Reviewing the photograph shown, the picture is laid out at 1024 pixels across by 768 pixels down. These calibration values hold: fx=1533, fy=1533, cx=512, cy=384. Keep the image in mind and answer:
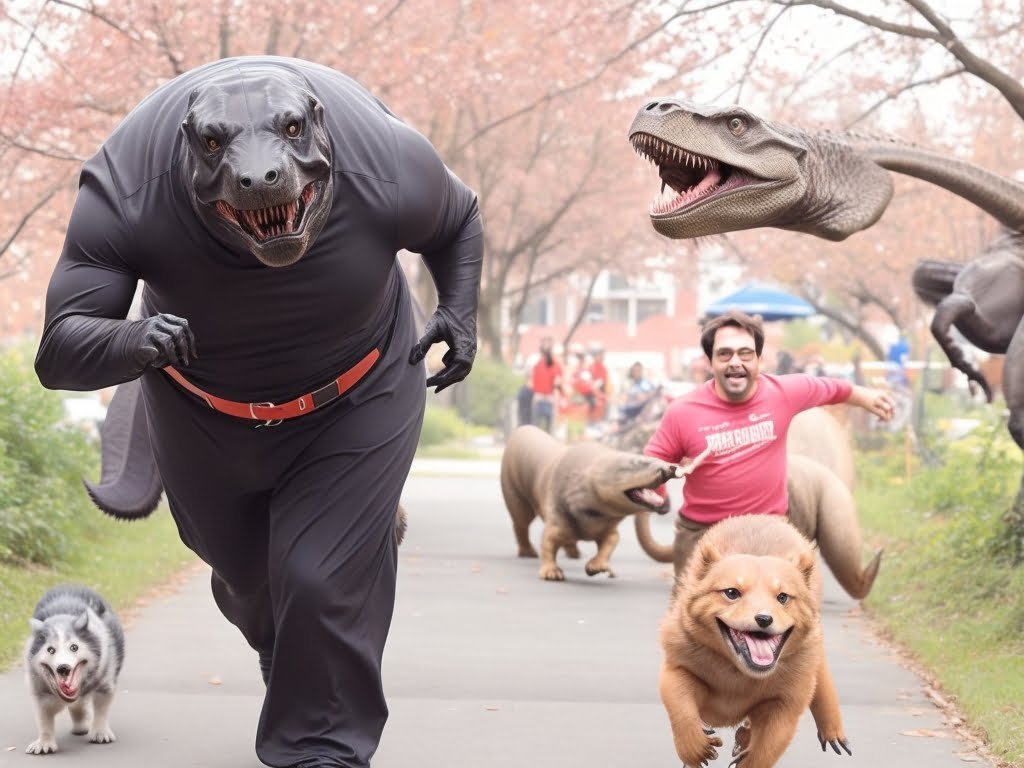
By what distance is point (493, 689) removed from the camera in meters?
7.02

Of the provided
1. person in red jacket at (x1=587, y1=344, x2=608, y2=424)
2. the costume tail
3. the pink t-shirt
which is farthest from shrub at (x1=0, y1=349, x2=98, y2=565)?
person in red jacket at (x1=587, y1=344, x2=608, y2=424)

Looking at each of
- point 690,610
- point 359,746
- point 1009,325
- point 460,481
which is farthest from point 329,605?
point 460,481

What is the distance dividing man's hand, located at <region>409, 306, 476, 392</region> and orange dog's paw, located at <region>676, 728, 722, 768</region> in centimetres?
134

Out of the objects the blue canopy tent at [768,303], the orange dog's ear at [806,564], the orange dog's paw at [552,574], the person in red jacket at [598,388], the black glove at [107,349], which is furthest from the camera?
the blue canopy tent at [768,303]

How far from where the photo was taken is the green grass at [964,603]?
21.2 ft

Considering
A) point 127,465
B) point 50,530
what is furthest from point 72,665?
point 50,530

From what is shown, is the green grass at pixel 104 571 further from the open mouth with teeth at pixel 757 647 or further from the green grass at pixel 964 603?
the green grass at pixel 964 603

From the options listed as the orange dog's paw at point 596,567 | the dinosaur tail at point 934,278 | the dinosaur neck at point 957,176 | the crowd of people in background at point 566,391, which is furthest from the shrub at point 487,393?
the dinosaur neck at point 957,176

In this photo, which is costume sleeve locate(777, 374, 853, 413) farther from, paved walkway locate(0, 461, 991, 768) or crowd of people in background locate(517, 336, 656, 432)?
crowd of people in background locate(517, 336, 656, 432)

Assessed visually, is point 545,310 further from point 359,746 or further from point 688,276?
point 359,746

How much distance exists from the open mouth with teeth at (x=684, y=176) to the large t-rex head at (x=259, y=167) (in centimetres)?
112

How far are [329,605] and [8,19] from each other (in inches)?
441

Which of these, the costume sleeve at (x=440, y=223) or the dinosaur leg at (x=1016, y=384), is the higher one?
the costume sleeve at (x=440, y=223)

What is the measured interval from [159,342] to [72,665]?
6.91 feet
